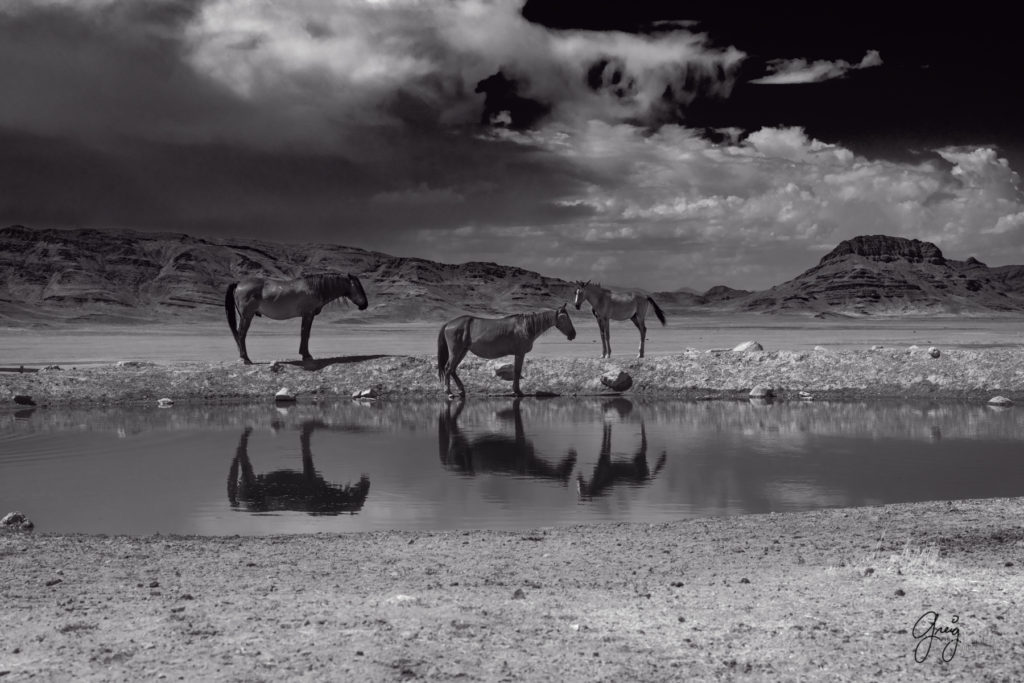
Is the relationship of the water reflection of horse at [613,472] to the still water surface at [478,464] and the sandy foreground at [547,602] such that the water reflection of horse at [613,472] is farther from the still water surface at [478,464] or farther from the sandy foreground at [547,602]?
the sandy foreground at [547,602]

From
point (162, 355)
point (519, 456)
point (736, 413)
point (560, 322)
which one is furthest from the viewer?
point (162, 355)

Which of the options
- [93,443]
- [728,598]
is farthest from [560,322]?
[728,598]

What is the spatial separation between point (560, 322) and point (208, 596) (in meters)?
18.9

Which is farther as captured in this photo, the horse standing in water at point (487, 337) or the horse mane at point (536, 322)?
the horse mane at point (536, 322)

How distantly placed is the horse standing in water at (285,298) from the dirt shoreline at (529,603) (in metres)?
18.5

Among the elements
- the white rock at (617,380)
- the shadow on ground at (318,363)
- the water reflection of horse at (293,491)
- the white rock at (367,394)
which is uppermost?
the shadow on ground at (318,363)

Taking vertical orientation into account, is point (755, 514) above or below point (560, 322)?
below

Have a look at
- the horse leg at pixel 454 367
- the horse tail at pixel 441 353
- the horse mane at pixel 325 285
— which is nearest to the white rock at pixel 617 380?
the horse leg at pixel 454 367

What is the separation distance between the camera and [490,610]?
7.40 metres

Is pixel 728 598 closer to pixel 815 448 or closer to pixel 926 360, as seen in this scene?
pixel 815 448

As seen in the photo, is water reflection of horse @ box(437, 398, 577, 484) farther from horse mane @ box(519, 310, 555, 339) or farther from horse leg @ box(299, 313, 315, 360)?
horse leg @ box(299, 313, 315, 360)

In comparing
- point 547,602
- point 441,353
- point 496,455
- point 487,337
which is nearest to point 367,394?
point 441,353

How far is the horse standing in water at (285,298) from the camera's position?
28359 millimetres

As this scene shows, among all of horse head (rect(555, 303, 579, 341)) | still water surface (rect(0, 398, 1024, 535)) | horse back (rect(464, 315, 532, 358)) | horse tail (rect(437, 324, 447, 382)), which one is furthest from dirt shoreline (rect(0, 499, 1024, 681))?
horse head (rect(555, 303, 579, 341))
